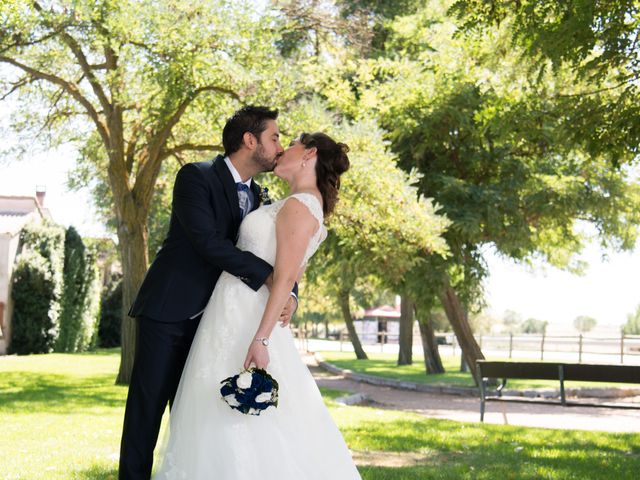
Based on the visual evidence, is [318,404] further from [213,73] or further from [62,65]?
[62,65]

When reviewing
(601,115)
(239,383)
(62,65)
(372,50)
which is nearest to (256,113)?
(239,383)

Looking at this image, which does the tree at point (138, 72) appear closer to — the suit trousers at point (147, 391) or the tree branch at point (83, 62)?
the tree branch at point (83, 62)

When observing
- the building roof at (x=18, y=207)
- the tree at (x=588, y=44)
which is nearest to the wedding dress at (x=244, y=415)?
the tree at (x=588, y=44)

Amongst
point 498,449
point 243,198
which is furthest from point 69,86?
point 243,198

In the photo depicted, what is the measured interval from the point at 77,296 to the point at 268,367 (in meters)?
29.6

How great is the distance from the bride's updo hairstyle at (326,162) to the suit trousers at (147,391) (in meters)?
1.11

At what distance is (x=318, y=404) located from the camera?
15.1ft

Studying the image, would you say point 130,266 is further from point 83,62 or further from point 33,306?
point 33,306

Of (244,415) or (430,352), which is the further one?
(430,352)

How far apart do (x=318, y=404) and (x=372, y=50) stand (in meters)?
22.2

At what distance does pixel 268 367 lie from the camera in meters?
4.50

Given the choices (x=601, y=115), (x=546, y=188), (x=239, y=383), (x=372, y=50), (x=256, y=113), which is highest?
(x=372, y=50)

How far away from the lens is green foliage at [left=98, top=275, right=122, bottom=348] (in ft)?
126

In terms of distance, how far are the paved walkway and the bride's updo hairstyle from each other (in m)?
10.3
